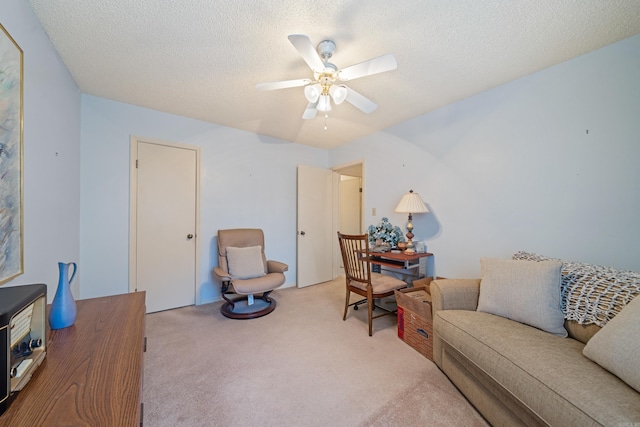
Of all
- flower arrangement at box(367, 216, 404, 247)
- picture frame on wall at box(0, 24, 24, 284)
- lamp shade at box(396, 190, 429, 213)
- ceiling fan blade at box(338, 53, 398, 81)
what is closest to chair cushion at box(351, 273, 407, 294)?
flower arrangement at box(367, 216, 404, 247)

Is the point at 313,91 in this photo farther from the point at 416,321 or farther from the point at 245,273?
the point at 245,273

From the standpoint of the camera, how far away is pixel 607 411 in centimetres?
85

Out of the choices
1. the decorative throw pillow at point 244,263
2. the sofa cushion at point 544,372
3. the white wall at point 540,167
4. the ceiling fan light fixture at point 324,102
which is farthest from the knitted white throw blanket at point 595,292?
the decorative throw pillow at point 244,263

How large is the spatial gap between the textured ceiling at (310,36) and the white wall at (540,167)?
199mm

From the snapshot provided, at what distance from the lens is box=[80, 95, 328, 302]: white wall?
8.16 ft

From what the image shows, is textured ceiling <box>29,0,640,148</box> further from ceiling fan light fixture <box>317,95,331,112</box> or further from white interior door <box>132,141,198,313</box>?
white interior door <box>132,141,198,313</box>

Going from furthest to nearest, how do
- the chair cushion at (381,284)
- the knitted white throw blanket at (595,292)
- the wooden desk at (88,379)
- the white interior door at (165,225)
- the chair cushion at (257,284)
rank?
the white interior door at (165,225), the chair cushion at (257,284), the chair cushion at (381,284), the knitted white throw blanket at (595,292), the wooden desk at (88,379)

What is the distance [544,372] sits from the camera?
41.5 inches

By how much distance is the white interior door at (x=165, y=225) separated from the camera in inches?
108

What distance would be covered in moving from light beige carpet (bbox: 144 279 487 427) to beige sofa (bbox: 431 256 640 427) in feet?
0.60

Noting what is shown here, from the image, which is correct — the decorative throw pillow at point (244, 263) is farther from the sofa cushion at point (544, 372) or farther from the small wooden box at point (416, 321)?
the sofa cushion at point (544, 372)

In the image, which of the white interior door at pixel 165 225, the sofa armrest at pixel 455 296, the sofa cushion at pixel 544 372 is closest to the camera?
the sofa cushion at pixel 544 372

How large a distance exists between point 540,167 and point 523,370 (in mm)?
1673

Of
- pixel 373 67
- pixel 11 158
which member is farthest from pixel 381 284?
pixel 11 158
